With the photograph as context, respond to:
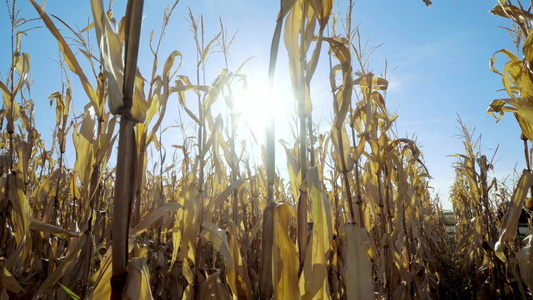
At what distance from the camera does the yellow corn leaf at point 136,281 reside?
46 cm

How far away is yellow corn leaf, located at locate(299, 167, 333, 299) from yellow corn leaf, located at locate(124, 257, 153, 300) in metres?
0.30

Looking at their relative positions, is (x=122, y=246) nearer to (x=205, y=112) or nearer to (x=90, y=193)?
(x=90, y=193)

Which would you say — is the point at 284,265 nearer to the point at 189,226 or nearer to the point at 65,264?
the point at 189,226

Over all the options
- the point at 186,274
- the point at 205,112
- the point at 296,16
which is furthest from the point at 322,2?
the point at 186,274

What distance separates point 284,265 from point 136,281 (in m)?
0.30

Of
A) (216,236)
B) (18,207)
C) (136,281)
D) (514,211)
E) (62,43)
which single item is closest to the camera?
(136,281)

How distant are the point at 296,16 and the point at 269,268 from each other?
0.64 meters

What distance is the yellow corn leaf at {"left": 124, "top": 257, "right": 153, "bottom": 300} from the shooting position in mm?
458

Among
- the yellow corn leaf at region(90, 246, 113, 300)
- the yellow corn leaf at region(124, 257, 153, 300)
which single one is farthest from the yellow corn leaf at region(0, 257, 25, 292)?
the yellow corn leaf at region(124, 257, 153, 300)

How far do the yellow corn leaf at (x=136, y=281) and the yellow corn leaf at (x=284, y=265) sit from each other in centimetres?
27

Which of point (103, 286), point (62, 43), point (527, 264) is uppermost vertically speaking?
point (62, 43)

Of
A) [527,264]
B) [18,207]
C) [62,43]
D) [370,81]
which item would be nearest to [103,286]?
[62,43]

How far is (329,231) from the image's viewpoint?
64 cm

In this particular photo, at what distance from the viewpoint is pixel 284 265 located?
653mm
